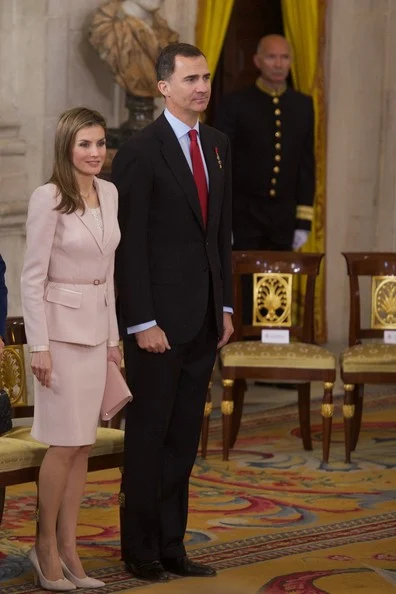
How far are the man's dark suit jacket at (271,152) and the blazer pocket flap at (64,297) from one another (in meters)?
3.95

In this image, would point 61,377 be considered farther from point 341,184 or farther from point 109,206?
point 341,184

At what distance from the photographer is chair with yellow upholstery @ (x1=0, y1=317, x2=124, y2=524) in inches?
178

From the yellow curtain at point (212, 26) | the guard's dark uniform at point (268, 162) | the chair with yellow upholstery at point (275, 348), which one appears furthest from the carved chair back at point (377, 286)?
the yellow curtain at point (212, 26)

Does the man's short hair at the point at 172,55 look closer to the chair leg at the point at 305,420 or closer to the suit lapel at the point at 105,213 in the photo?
the suit lapel at the point at 105,213

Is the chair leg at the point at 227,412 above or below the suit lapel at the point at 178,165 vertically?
below

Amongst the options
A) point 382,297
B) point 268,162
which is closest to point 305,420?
point 382,297

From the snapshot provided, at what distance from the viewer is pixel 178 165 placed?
14.9ft

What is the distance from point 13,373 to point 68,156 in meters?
0.87

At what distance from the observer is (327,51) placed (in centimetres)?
1003

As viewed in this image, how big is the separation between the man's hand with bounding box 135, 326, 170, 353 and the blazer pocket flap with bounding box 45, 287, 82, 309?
24cm

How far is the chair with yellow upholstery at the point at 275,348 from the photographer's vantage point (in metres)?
6.75

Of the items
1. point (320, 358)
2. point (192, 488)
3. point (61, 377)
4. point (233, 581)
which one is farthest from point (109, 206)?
point (320, 358)

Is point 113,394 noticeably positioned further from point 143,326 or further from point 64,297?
point 64,297

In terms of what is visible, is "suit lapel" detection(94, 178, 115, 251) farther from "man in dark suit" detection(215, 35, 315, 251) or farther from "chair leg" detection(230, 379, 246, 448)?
"man in dark suit" detection(215, 35, 315, 251)
